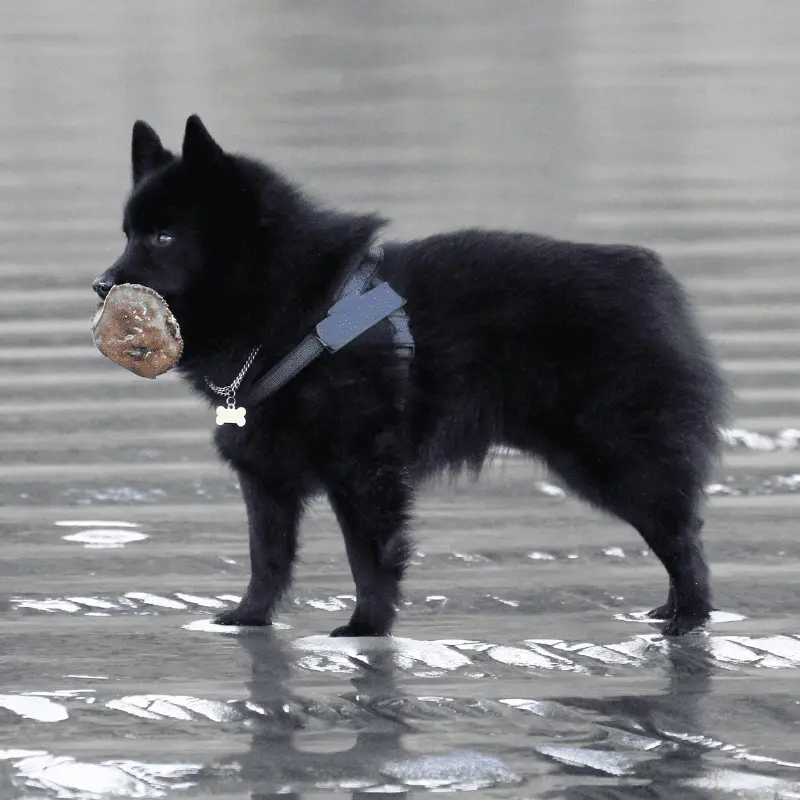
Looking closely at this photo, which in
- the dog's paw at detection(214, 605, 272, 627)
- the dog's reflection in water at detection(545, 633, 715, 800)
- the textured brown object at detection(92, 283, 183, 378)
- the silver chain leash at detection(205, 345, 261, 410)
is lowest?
the dog's paw at detection(214, 605, 272, 627)

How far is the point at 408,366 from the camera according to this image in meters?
4.38

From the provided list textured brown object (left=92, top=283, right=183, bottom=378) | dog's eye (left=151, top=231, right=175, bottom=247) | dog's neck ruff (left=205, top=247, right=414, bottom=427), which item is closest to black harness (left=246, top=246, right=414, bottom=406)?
dog's neck ruff (left=205, top=247, right=414, bottom=427)

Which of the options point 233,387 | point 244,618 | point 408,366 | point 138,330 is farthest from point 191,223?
point 244,618

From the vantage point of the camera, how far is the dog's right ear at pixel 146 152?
14.8 ft

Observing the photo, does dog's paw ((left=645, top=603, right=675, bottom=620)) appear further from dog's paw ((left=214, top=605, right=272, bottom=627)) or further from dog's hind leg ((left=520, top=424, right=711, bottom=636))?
dog's paw ((left=214, top=605, right=272, bottom=627))

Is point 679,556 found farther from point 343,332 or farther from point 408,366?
point 343,332

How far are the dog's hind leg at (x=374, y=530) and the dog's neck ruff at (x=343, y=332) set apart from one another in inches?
10.6

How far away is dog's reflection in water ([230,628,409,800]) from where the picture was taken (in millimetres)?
3400

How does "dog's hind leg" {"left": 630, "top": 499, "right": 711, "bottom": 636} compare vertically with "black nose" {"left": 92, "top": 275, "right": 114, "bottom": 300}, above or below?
below

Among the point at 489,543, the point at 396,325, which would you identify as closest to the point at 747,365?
the point at 489,543

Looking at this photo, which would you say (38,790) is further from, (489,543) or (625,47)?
(625,47)

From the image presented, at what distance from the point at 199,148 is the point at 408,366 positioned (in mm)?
749

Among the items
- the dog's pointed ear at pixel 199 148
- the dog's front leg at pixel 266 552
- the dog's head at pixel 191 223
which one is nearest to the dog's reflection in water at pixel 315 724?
the dog's front leg at pixel 266 552

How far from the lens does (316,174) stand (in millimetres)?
11438
